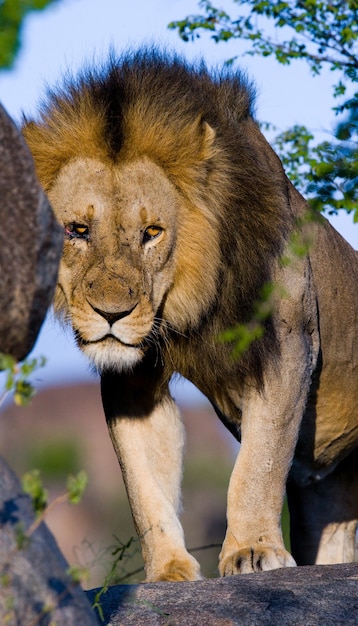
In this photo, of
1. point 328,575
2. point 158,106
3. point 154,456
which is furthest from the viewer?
point 154,456

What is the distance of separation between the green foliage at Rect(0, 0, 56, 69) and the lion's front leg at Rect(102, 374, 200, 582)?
2153 mm

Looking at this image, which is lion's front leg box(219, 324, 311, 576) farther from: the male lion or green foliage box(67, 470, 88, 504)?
green foliage box(67, 470, 88, 504)

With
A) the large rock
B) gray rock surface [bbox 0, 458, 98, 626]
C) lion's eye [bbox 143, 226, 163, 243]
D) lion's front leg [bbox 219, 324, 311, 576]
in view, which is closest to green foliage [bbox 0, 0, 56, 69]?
the large rock

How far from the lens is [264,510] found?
197 inches

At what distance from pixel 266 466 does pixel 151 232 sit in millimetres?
1078

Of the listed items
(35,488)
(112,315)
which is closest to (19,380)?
(35,488)

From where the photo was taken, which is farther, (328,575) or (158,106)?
(158,106)

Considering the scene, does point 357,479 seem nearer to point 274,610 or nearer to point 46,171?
point 46,171

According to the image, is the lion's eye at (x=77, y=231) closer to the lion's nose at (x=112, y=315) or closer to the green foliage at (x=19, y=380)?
the lion's nose at (x=112, y=315)

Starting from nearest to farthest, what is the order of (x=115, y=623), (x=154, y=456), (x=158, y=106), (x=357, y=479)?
1. (x=115, y=623)
2. (x=158, y=106)
3. (x=154, y=456)
4. (x=357, y=479)

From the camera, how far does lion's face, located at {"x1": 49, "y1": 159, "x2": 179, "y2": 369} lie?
4.63 meters

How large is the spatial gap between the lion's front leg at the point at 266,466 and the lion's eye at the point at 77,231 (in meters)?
1.02

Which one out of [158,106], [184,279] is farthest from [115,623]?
[158,106]

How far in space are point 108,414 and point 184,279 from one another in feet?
2.64
